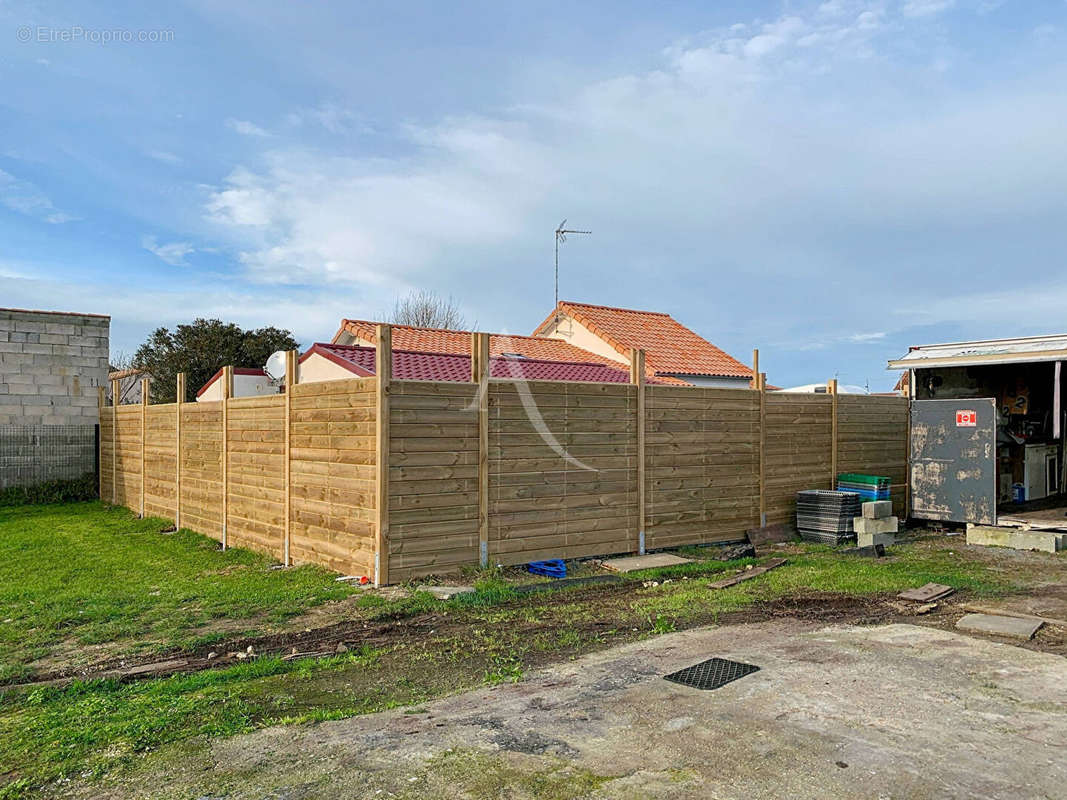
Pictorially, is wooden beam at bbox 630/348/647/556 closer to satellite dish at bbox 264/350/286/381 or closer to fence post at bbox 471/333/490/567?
fence post at bbox 471/333/490/567

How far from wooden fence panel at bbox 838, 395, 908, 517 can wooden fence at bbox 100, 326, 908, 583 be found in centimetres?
4

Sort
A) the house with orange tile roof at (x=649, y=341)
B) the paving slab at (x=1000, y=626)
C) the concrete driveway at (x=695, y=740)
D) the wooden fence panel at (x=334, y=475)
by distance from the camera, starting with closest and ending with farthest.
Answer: the concrete driveway at (x=695, y=740) < the paving slab at (x=1000, y=626) < the wooden fence panel at (x=334, y=475) < the house with orange tile roof at (x=649, y=341)

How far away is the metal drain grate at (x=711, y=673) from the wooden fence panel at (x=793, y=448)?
6.77 m

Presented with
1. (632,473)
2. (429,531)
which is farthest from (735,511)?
(429,531)

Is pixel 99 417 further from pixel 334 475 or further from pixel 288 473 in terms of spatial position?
pixel 334 475

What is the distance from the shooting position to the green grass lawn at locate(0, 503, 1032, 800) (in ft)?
14.6

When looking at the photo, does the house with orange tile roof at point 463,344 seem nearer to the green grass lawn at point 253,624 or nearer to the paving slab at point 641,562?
the green grass lawn at point 253,624

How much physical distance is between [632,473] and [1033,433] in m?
10.7

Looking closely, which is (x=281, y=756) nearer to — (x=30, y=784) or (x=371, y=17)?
(x=30, y=784)

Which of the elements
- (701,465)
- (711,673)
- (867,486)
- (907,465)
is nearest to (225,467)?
(701,465)

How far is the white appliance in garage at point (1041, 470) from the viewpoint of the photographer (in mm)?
15417

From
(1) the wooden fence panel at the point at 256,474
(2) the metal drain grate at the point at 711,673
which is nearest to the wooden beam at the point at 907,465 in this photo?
(2) the metal drain grate at the point at 711,673

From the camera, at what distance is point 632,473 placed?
10.3m

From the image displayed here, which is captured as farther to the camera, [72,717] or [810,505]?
[810,505]
